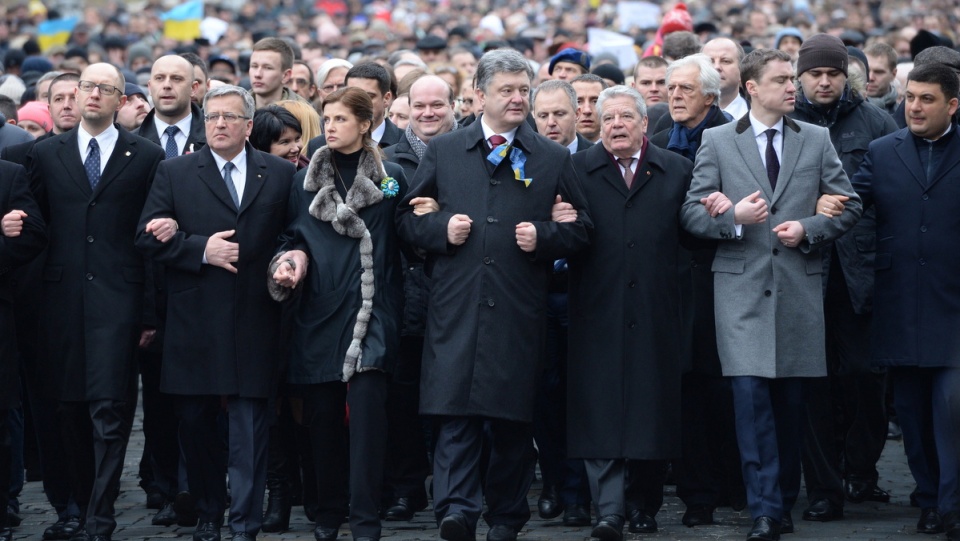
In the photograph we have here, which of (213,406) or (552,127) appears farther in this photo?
(552,127)

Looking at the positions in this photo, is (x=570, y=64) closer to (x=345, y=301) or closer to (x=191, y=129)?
(x=191, y=129)

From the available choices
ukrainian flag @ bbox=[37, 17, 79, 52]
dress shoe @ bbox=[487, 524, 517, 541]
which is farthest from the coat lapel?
ukrainian flag @ bbox=[37, 17, 79, 52]

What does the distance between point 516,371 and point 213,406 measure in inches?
67.2

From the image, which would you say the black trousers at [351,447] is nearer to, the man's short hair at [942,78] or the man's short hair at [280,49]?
the man's short hair at [942,78]

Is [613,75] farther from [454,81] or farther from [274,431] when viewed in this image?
[274,431]

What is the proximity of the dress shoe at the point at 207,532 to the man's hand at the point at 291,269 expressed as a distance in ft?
4.53

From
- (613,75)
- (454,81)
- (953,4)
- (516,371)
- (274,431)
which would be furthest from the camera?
(953,4)

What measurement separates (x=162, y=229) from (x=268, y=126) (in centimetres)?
134

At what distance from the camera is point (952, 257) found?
8844mm

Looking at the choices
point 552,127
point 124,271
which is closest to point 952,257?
point 552,127

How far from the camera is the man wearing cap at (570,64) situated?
1222 centimetres

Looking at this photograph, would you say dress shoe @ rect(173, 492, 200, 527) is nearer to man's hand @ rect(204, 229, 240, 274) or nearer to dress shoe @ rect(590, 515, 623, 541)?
man's hand @ rect(204, 229, 240, 274)

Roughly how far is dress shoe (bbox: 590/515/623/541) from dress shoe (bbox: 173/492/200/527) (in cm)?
229

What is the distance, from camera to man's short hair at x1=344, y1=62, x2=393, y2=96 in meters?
10.5
